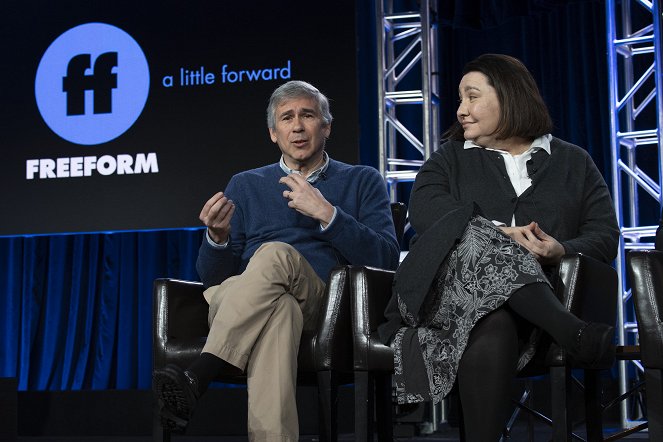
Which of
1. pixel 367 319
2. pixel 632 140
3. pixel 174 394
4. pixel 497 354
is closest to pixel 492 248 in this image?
pixel 497 354

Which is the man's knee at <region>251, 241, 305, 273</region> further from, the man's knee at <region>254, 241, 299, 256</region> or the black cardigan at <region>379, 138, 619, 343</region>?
the black cardigan at <region>379, 138, 619, 343</region>

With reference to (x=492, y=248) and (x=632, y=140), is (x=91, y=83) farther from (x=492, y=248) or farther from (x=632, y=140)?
(x=492, y=248)

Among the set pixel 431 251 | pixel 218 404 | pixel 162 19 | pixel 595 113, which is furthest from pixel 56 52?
pixel 431 251

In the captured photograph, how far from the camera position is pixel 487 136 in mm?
2539

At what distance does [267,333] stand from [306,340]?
5.4 inches

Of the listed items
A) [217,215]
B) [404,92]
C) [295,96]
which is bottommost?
[217,215]

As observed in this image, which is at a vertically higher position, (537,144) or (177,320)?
(537,144)

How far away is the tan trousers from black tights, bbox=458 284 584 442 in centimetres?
48

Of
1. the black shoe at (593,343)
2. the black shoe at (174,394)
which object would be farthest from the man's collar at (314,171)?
the black shoe at (593,343)

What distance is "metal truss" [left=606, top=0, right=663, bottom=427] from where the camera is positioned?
434 centimetres

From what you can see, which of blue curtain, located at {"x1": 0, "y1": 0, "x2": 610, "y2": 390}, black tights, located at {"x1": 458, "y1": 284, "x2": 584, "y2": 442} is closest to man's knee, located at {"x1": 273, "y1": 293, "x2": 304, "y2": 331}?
black tights, located at {"x1": 458, "y1": 284, "x2": 584, "y2": 442}

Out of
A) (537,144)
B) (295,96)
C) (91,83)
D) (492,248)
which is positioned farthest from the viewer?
(91,83)

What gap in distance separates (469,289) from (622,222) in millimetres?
2595

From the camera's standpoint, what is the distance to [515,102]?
8.20 feet
